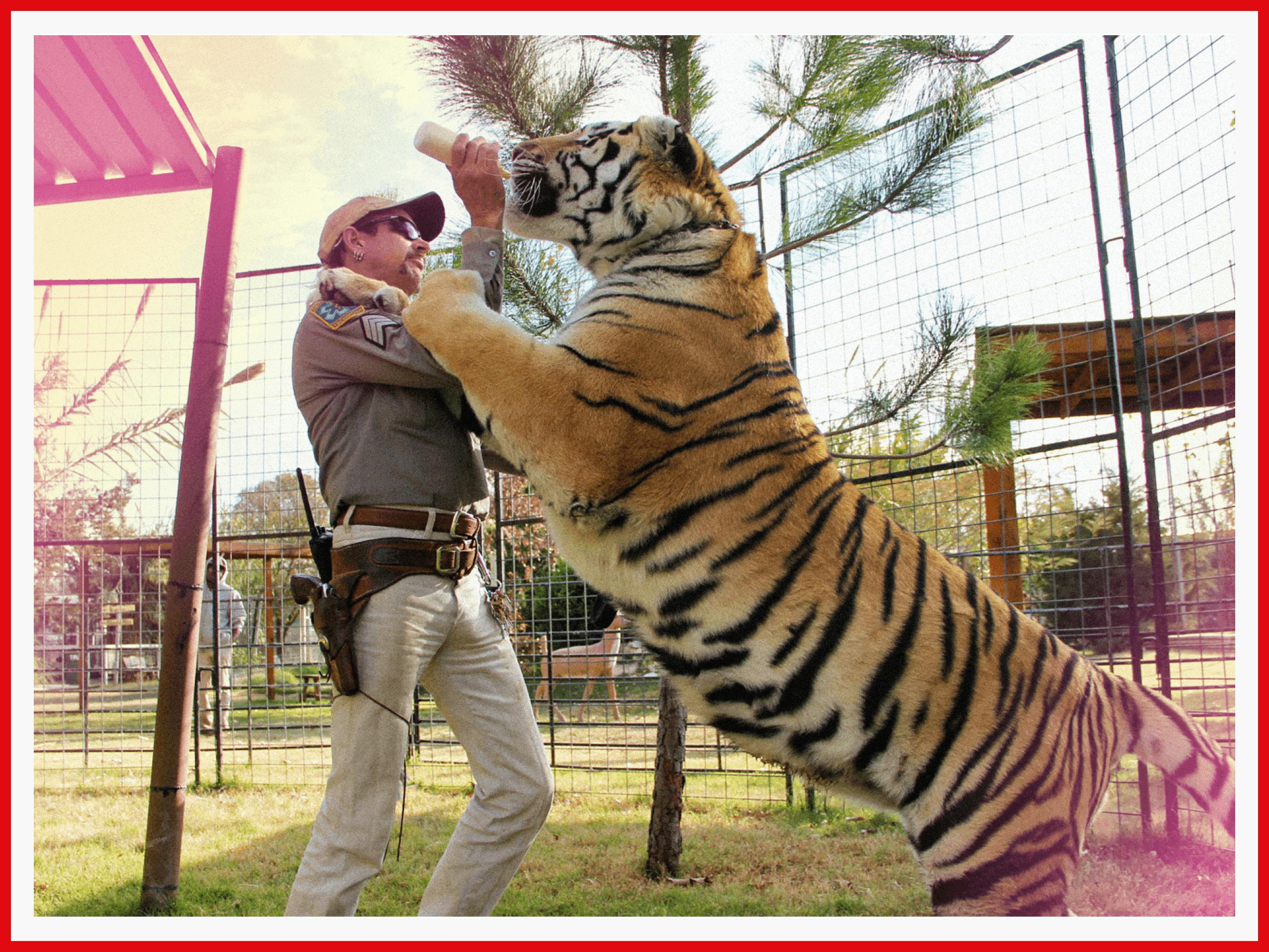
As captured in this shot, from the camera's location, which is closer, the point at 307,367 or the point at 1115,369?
the point at 307,367

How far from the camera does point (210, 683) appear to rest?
795 centimetres

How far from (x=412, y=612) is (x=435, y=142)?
1534 mm

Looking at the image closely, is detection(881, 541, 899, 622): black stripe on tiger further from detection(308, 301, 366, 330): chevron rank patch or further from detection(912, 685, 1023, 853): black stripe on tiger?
detection(308, 301, 366, 330): chevron rank patch

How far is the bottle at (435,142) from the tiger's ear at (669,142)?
52cm

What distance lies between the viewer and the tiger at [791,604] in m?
2.23

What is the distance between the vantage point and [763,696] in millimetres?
2266

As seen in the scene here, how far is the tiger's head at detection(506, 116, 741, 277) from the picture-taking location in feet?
9.15

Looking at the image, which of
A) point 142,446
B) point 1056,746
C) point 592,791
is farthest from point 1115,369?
point 142,446

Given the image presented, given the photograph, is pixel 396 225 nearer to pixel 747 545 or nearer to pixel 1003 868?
pixel 747 545

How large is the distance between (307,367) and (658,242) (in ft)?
4.01

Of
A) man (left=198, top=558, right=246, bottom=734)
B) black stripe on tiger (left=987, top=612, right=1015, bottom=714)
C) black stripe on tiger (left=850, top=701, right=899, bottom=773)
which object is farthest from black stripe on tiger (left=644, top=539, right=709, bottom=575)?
man (left=198, top=558, right=246, bottom=734)

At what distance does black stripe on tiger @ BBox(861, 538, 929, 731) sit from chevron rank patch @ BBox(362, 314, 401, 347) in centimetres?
171

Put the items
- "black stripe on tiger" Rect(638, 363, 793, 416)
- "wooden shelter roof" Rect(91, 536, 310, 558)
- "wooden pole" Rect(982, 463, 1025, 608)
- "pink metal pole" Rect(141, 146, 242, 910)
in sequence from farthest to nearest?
"wooden shelter roof" Rect(91, 536, 310, 558) → "wooden pole" Rect(982, 463, 1025, 608) → "pink metal pole" Rect(141, 146, 242, 910) → "black stripe on tiger" Rect(638, 363, 793, 416)

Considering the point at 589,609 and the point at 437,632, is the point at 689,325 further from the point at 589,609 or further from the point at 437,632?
the point at 589,609
